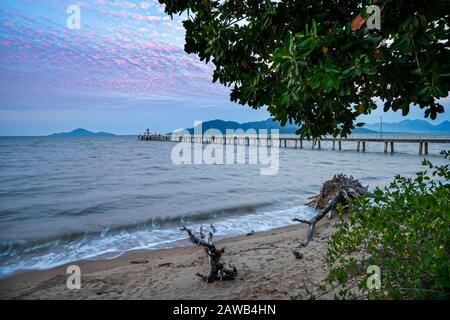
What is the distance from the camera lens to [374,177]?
18281 mm

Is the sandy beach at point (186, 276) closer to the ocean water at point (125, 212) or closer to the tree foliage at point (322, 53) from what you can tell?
the ocean water at point (125, 212)

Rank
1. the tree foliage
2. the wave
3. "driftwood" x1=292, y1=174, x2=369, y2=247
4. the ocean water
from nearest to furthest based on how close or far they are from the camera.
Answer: the tree foliage → the wave → the ocean water → "driftwood" x1=292, y1=174, x2=369, y2=247

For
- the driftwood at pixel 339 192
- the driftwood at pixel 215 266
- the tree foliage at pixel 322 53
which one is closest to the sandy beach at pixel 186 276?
the driftwood at pixel 215 266

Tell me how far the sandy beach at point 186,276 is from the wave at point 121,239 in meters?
0.60

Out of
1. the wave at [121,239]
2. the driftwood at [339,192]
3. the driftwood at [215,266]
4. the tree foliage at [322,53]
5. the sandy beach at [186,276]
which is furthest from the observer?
the driftwood at [339,192]

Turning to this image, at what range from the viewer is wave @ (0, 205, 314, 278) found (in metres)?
6.84

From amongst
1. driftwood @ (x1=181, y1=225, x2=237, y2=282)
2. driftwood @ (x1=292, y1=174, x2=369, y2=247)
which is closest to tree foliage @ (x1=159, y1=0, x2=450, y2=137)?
driftwood @ (x1=181, y1=225, x2=237, y2=282)

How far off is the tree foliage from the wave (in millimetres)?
5509

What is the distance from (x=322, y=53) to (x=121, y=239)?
25.3 ft

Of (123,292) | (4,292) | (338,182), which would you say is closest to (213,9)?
(123,292)

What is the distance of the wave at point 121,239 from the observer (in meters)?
6.84

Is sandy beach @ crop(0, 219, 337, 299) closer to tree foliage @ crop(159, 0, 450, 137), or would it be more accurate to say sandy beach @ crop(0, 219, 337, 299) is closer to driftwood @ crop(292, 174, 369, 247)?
driftwood @ crop(292, 174, 369, 247)
